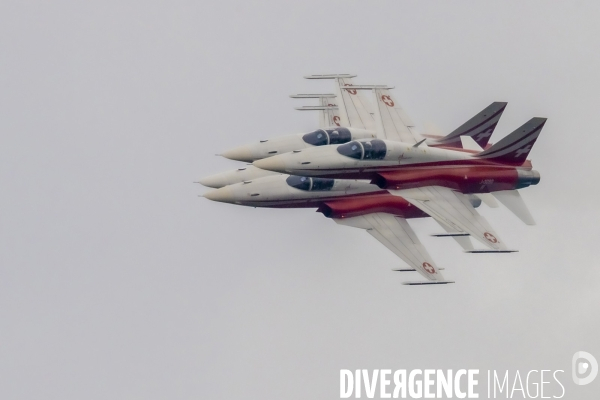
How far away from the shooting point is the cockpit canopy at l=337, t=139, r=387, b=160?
3250 inches

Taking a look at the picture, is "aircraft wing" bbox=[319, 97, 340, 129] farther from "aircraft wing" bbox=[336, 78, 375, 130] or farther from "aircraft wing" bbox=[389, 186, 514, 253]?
"aircraft wing" bbox=[389, 186, 514, 253]

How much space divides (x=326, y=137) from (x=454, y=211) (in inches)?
353

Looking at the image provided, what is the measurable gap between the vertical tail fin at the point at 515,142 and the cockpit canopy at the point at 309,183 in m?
9.07

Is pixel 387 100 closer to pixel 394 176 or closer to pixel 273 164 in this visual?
pixel 394 176

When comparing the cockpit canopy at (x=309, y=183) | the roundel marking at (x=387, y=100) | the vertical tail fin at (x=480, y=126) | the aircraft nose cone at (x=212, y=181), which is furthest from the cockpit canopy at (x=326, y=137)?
the vertical tail fin at (x=480, y=126)

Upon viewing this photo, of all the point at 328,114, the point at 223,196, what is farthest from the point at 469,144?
the point at 223,196

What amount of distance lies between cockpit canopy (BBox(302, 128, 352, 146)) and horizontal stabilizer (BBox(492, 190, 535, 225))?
944 cm

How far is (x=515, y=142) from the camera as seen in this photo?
8675 cm

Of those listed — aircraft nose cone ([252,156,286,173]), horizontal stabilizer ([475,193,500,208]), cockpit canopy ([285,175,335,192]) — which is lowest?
aircraft nose cone ([252,156,286,173])

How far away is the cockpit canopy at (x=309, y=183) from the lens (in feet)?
287

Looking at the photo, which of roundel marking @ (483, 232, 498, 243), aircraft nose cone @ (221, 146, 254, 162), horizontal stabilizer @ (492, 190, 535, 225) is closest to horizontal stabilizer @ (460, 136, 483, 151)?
horizontal stabilizer @ (492, 190, 535, 225)

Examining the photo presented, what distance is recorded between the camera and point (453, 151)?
86.2 metres

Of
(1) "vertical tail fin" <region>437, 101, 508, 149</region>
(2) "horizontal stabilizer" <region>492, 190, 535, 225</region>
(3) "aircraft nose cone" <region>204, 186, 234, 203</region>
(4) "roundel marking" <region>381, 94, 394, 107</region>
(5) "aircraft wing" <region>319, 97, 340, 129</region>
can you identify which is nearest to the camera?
(2) "horizontal stabilizer" <region>492, 190, 535, 225</region>

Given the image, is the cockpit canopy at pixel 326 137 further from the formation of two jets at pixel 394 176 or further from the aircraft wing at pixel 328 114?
the aircraft wing at pixel 328 114
